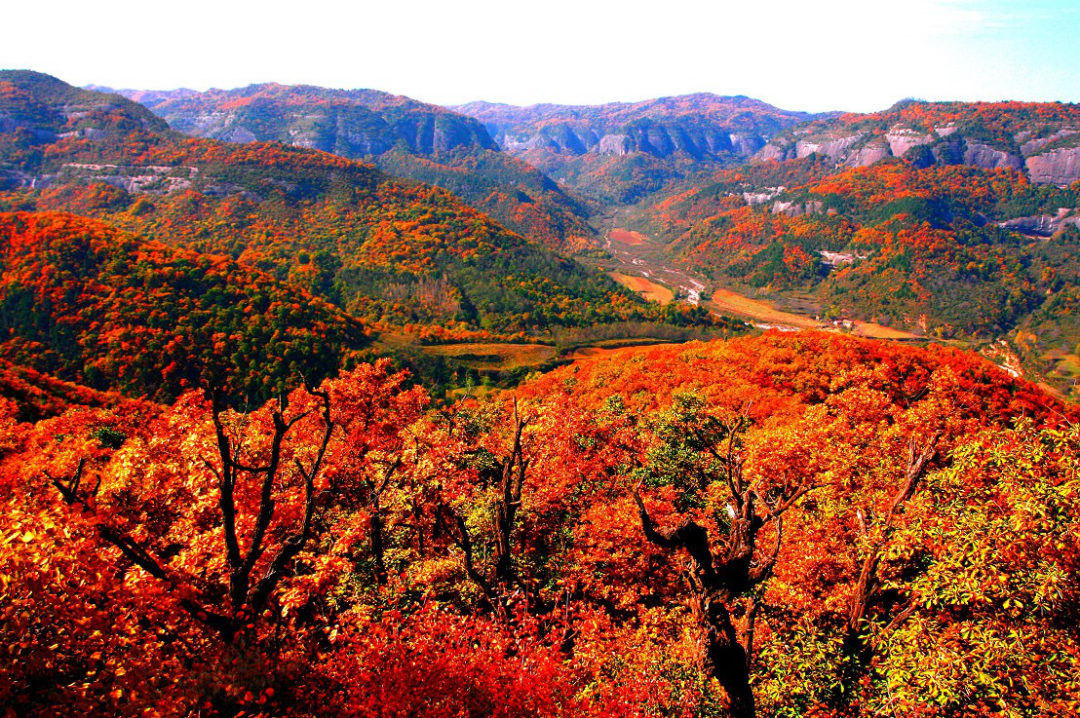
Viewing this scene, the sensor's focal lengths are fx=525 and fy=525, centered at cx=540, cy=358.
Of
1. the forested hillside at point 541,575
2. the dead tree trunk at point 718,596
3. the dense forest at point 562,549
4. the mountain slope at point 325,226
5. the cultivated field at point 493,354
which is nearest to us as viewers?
the forested hillside at point 541,575

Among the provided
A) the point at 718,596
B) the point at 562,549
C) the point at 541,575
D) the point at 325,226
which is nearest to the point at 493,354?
the point at 325,226

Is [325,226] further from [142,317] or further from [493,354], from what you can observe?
[142,317]

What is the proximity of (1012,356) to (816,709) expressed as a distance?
185059mm

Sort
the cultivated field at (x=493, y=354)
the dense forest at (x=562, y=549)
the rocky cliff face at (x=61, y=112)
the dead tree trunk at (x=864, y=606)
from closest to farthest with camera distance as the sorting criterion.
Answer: the dense forest at (x=562, y=549) < the dead tree trunk at (x=864, y=606) < the cultivated field at (x=493, y=354) < the rocky cliff face at (x=61, y=112)

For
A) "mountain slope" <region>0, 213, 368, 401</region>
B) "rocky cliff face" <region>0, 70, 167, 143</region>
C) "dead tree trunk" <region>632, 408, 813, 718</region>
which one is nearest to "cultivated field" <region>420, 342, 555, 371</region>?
"mountain slope" <region>0, 213, 368, 401</region>

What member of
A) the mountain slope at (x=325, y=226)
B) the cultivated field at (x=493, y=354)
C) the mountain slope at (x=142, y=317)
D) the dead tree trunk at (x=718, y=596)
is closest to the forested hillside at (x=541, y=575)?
Result: the dead tree trunk at (x=718, y=596)

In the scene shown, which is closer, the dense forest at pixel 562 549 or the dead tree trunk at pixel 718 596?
the dense forest at pixel 562 549

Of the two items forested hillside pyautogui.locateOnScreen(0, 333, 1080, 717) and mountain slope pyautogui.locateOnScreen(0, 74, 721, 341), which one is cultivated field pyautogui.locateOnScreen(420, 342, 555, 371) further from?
forested hillside pyautogui.locateOnScreen(0, 333, 1080, 717)

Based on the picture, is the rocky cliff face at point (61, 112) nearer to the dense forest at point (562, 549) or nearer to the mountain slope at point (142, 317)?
the mountain slope at point (142, 317)

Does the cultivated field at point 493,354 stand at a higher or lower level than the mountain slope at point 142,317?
lower

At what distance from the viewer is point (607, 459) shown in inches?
1114

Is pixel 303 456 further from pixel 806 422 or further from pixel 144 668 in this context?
pixel 806 422

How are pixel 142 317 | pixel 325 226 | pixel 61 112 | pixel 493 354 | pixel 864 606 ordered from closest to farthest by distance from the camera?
pixel 864 606
pixel 142 317
pixel 493 354
pixel 325 226
pixel 61 112

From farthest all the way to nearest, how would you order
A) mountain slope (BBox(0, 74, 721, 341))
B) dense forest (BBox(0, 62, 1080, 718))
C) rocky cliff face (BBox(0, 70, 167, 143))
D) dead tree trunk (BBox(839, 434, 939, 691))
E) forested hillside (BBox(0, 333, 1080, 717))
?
rocky cliff face (BBox(0, 70, 167, 143)) < mountain slope (BBox(0, 74, 721, 341)) < dead tree trunk (BBox(839, 434, 939, 691)) < dense forest (BBox(0, 62, 1080, 718)) < forested hillside (BBox(0, 333, 1080, 717))
